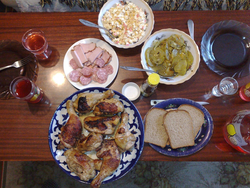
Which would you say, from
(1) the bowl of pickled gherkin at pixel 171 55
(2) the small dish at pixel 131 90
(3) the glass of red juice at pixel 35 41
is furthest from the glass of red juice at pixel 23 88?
(1) the bowl of pickled gherkin at pixel 171 55

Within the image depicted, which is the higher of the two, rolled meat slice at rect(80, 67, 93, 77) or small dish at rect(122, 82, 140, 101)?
rolled meat slice at rect(80, 67, 93, 77)

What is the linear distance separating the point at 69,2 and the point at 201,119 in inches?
67.1

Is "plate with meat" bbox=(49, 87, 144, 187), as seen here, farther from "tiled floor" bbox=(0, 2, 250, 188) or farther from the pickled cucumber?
"tiled floor" bbox=(0, 2, 250, 188)

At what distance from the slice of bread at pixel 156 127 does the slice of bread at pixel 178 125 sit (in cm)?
5

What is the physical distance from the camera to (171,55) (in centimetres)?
139

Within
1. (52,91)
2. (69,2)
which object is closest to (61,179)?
(52,91)

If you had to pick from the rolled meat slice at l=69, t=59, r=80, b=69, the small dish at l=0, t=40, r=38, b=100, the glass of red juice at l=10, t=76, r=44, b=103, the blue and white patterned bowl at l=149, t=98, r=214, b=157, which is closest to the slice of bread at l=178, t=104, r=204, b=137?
the blue and white patterned bowl at l=149, t=98, r=214, b=157

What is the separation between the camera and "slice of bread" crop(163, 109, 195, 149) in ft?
4.34

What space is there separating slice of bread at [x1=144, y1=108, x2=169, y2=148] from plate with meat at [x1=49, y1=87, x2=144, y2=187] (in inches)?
6.0

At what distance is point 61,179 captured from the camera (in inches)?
91.4

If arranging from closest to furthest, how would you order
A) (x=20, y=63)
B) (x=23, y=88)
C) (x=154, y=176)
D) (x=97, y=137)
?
(x=97, y=137)
(x=23, y=88)
(x=20, y=63)
(x=154, y=176)

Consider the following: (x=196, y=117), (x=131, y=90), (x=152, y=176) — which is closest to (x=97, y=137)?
(x=131, y=90)

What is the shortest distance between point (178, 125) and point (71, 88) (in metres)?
0.94

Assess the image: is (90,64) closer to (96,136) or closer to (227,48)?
(96,136)
